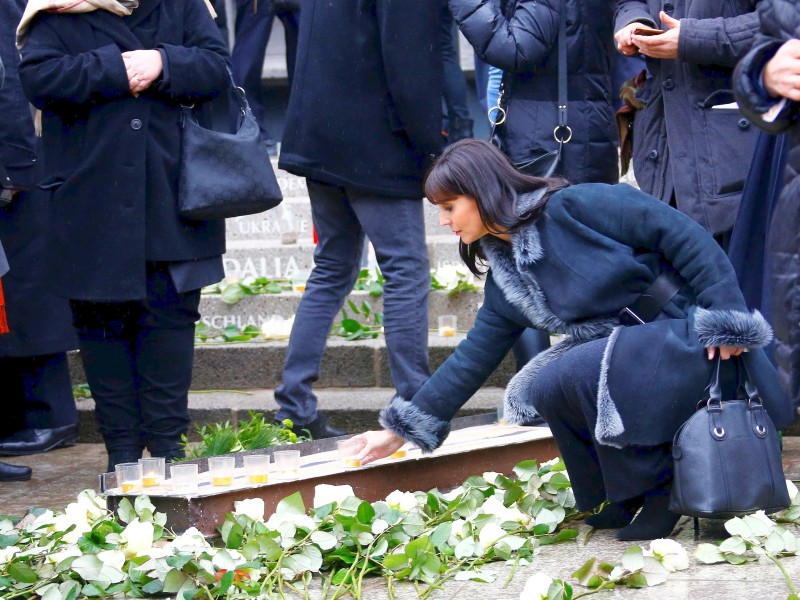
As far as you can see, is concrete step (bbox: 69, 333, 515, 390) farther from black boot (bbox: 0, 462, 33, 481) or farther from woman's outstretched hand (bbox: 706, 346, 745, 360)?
woman's outstretched hand (bbox: 706, 346, 745, 360)

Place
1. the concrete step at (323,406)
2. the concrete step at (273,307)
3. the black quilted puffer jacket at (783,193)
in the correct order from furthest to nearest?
the concrete step at (273,307) → the concrete step at (323,406) → the black quilted puffer jacket at (783,193)

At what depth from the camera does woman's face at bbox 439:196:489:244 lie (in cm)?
343

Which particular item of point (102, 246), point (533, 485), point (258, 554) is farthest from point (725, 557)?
point (102, 246)

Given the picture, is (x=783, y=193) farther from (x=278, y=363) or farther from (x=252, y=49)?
(x=252, y=49)

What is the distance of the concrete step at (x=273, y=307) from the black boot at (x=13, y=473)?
1714 millimetres

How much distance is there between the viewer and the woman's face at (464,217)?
3432mm

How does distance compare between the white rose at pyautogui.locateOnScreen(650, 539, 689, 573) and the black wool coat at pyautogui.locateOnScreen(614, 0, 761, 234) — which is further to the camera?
the black wool coat at pyautogui.locateOnScreen(614, 0, 761, 234)

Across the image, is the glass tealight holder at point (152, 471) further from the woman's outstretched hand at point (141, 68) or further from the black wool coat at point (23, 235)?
the black wool coat at point (23, 235)

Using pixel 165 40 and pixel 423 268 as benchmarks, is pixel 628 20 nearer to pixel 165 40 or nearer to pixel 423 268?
pixel 423 268

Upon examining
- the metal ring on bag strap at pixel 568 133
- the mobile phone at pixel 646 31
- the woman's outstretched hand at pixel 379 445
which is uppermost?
the mobile phone at pixel 646 31

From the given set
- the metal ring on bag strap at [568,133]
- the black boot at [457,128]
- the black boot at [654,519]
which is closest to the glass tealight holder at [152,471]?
the black boot at [654,519]

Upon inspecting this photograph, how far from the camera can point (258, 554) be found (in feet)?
10.4

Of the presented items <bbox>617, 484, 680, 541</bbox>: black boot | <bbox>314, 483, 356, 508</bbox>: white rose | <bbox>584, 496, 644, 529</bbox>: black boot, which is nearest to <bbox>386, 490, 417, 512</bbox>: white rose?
<bbox>314, 483, 356, 508</bbox>: white rose

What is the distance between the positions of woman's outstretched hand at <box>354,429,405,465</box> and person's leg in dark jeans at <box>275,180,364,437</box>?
3.28 feet
